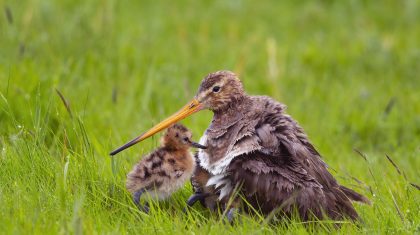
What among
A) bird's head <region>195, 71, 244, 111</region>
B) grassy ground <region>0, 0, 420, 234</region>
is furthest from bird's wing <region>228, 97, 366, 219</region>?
bird's head <region>195, 71, 244, 111</region>

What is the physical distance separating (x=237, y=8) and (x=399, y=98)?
378 cm

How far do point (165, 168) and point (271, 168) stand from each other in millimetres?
779

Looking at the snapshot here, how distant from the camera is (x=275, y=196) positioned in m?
6.12

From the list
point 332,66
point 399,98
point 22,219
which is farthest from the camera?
point 332,66

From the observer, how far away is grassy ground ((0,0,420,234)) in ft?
19.5

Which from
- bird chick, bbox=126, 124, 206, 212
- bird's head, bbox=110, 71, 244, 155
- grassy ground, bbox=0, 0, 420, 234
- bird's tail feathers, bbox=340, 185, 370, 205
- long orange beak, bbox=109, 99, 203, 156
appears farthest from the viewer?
bird's head, bbox=110, 71, 244, 155

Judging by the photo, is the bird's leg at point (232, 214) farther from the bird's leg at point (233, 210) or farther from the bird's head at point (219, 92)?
the bird's head at point (219, 92)

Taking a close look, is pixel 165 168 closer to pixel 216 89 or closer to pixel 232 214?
pixel 232 214

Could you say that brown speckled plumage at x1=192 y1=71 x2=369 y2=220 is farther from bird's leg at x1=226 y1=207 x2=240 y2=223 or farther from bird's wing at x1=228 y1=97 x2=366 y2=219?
bird's leg at x1=226 y1=207 x2=240 y2=223

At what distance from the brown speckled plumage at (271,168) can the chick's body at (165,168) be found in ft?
0.64

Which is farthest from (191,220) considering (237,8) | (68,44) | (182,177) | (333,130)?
(237,8)

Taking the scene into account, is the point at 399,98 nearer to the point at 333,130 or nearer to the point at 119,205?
the point at 333,130

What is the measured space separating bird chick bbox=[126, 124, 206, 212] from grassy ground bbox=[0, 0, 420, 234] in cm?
16

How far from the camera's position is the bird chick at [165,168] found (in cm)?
607
